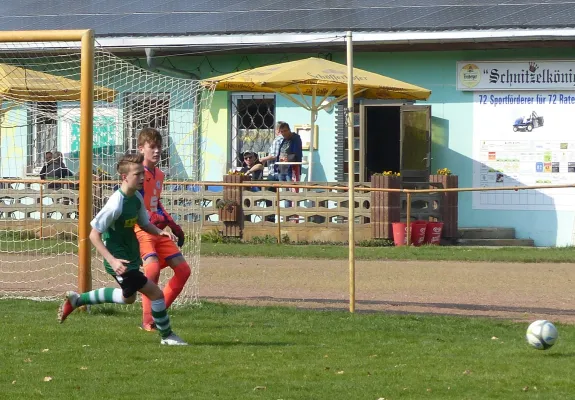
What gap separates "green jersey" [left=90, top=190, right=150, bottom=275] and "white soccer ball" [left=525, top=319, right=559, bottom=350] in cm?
314

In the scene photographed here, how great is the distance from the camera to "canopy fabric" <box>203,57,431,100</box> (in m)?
19.3

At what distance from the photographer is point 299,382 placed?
775 cm

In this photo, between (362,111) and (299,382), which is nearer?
(299,382)

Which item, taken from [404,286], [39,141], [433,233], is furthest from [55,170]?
[404,286]

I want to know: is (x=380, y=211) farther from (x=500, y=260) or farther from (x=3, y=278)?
(x=3, y=278)

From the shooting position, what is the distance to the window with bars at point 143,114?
1399 centimetres

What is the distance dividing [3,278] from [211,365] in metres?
6.81

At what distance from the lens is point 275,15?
902 inches

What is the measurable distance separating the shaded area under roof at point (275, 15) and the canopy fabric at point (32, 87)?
6096 mm

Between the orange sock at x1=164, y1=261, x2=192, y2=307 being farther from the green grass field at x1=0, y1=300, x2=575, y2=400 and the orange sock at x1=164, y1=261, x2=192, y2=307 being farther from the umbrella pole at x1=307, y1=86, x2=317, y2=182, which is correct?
the umbrella pole at x1=307, y1=86, x2=317, y2=182

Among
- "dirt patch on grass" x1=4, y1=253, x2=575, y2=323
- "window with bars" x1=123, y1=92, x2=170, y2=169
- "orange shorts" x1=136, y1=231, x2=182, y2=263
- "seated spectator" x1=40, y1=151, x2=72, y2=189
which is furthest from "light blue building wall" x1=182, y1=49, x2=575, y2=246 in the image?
"orange shorts" x1=136, y1=231, x2=182, y2=263

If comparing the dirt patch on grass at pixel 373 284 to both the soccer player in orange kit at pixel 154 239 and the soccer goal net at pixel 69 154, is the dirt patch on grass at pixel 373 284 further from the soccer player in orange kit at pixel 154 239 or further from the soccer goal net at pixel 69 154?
the soccer player in orange kit at pixel 154 239

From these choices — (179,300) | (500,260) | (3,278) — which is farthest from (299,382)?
(500,260)

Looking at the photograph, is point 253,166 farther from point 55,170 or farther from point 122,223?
point 122,223
